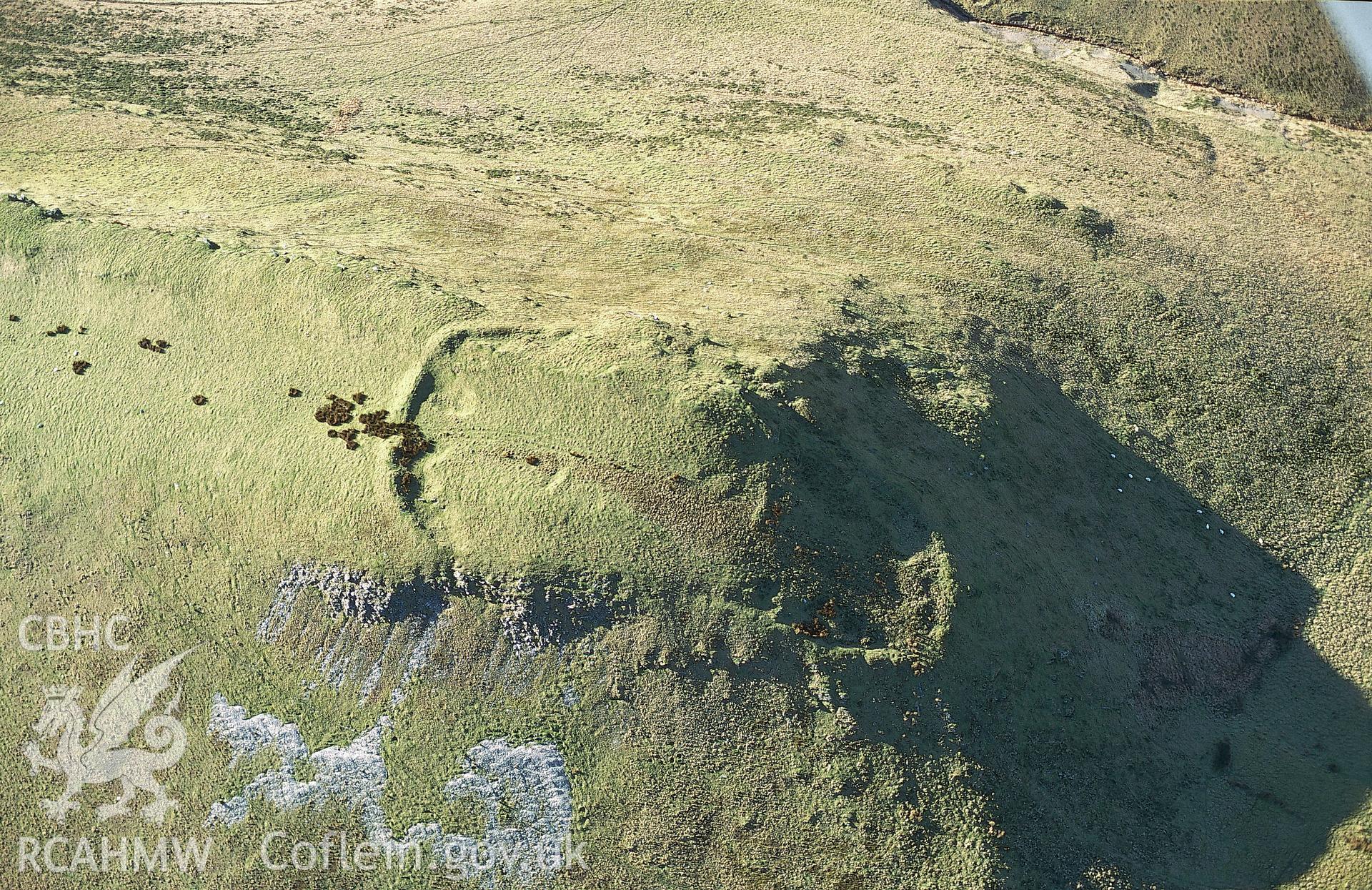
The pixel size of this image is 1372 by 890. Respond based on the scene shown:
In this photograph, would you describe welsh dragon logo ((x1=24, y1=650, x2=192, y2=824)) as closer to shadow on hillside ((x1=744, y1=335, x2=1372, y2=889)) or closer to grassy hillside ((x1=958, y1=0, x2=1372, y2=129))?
shadow on hillside ((x1=744, y1=335, x2=1372, y2=889))

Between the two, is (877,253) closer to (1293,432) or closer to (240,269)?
(1293,432)

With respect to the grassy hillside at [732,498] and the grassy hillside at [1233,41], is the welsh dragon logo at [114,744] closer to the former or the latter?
the grassy hillside at [732,498]

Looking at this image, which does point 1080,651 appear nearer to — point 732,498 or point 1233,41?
point 732,498

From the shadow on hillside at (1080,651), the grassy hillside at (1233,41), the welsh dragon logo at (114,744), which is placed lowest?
the welsh dragon logo at (114,744)

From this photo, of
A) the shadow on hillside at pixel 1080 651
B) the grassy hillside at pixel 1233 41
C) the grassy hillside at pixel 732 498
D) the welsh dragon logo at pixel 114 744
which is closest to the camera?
the welsh dragon logo at pixel 114 744

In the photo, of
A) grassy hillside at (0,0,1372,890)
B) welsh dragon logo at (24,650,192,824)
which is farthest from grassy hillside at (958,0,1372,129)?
welsh dragon logo at (24,650,192,824)

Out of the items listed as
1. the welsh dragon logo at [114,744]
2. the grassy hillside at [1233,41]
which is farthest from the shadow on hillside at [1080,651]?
the grassy hillside at [1233,41]

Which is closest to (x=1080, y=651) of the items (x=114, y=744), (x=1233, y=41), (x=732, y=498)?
(x=732, y=498)
